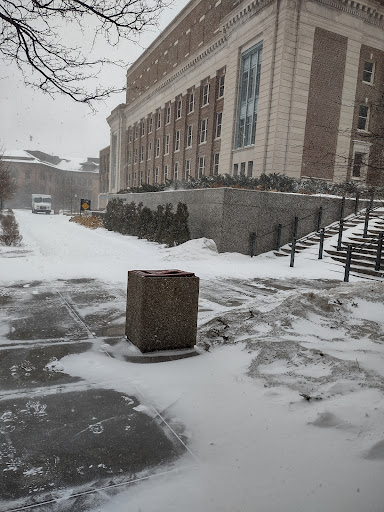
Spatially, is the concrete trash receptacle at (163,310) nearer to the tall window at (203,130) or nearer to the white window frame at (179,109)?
the tall window at (203,130)

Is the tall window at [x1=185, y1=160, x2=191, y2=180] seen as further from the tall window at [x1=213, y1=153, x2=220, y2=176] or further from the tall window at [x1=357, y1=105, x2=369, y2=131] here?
the tall window at [x1=357, y1=105, x2=369, y2=131]

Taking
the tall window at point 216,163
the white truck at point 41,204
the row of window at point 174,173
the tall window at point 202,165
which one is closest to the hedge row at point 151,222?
the row of window at point 174,173

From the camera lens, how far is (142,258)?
1203 cm

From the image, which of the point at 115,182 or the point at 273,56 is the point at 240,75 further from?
the point at 115,182

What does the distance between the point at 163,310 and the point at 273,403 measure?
64.5 inches

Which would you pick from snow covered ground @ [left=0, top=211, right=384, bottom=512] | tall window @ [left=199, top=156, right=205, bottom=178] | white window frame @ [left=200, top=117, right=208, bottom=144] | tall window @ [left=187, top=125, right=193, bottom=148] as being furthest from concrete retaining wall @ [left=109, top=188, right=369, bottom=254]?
tall window @ [left=187, top=125, right=193, bottom=148]

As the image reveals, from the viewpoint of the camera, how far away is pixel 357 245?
11.8 m

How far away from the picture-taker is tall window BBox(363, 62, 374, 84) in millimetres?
24984

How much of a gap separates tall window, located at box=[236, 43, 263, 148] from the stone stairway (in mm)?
12625

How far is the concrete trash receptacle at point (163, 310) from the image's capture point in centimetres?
418

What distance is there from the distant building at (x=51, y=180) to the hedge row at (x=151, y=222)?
64.2 meters

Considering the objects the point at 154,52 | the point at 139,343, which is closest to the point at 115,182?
the point at 154,52

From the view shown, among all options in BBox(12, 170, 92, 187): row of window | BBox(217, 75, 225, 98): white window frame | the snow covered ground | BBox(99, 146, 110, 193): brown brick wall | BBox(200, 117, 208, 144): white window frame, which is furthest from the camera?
BBox(12, 170, 92, 187): row of window

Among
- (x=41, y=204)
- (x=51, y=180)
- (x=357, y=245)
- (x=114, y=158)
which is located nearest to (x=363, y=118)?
(x=357, y=245)
